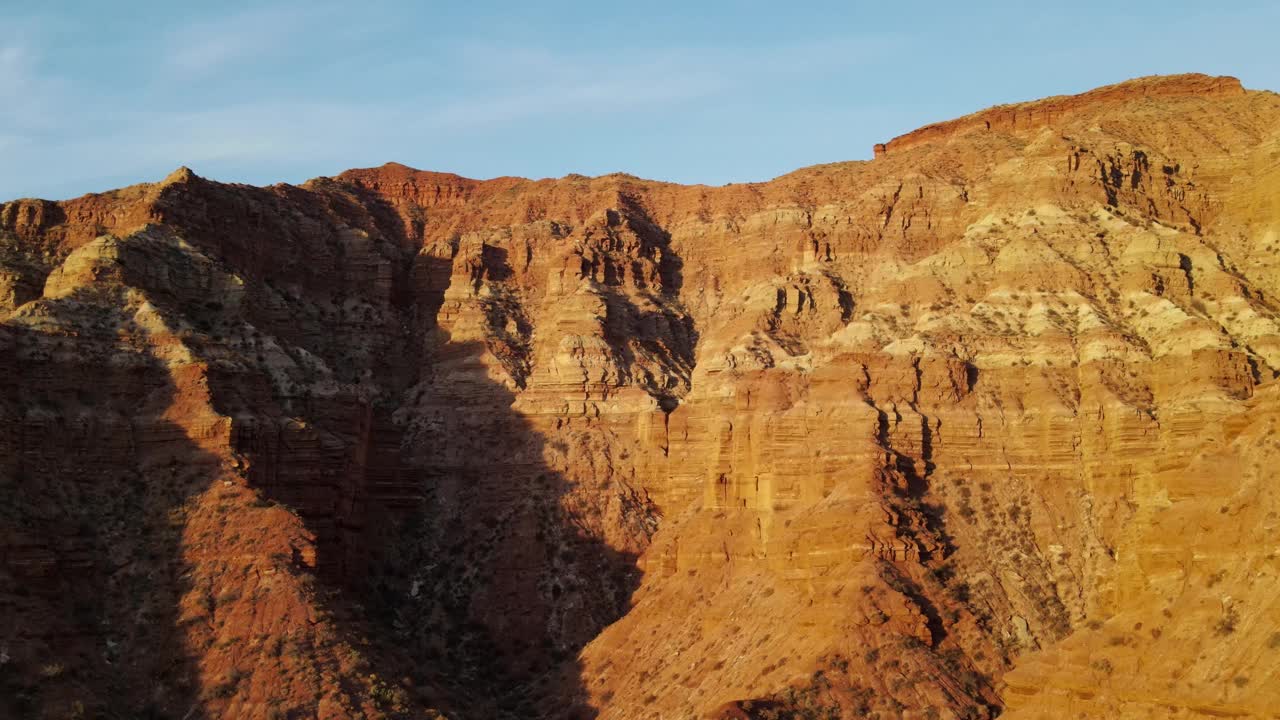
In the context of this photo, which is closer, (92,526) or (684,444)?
(92,526)

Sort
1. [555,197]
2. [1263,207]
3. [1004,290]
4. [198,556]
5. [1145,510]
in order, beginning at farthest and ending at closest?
1. [555,197]
2. [1263,207]
3. [1004,290]
4. [198,556]
5. [1145,510]

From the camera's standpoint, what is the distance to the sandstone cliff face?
69062 millimetres

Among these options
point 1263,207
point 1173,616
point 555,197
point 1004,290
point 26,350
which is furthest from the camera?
point 555,197

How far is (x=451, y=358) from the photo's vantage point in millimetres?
106062

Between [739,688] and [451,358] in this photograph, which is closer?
[739,688]

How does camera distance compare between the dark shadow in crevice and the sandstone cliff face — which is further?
the sandstone cliff face

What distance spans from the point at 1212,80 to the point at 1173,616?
184 feet

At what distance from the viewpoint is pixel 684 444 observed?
96938 mm

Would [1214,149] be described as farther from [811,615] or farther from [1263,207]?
[811,615]

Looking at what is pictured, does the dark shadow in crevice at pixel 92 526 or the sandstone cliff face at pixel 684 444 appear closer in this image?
the dark shadow in crevice at pixel 92 526

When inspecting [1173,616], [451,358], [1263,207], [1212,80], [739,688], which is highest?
[1212,80]

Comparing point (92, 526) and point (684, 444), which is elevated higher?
point (684, 444)

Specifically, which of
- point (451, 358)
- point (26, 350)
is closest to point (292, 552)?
point (26, 350)

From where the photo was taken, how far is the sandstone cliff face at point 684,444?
69.1 m
